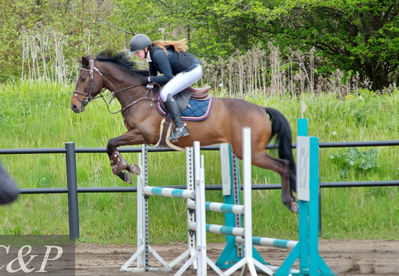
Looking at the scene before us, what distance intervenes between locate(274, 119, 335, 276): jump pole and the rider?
2316 millimetres

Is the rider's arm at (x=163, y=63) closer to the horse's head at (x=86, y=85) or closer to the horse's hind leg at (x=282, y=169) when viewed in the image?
the horse's head at (x=86, y=85)

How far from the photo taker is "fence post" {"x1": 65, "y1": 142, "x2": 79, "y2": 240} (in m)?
8.70

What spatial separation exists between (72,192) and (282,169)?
8.51ft

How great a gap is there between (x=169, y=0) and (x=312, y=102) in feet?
33.0

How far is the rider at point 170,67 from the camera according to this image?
7746 millimetres

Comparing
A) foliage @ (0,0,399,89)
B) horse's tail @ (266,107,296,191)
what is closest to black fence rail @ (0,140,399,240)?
horse's tail @ (266,107,296,191)

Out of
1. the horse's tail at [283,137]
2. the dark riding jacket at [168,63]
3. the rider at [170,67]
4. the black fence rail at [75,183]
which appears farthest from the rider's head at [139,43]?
the horse's tail at [283,137]

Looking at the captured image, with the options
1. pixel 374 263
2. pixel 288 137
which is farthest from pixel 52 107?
pixel 374 263

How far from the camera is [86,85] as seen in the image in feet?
27.2

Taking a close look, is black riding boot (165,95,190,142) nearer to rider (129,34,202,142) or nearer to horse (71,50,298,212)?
rider (129,34,202,142)

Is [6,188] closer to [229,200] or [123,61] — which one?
[229,200]

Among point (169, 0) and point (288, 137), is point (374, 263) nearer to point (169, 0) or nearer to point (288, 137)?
point (288, 137)

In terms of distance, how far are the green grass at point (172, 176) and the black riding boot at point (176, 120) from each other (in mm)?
1719

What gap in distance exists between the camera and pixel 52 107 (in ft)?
39.9
